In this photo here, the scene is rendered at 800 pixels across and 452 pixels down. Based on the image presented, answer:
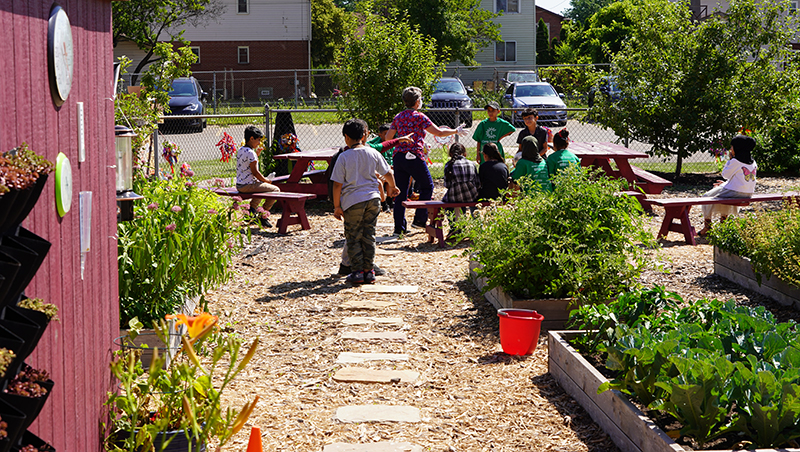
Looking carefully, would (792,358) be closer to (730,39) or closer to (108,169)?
(108,169)

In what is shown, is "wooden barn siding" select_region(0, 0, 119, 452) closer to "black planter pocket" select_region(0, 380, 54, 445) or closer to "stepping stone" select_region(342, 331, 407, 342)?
"black planter pocket" select_region(0, 380, 54, 445)

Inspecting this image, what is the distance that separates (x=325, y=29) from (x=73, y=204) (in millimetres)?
40854

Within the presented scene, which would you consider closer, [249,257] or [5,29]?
[5,29]

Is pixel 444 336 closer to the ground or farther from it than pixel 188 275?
closer to the ground

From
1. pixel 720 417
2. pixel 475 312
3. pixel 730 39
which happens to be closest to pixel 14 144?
pixel 720 417

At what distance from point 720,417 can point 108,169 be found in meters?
2.84

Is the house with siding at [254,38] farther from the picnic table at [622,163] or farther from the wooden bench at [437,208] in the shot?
the wooden bench at [437,208]

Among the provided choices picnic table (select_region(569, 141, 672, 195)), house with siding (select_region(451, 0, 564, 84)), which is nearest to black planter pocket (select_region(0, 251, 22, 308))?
picnic table (select_region(569, 141, 672, 195))

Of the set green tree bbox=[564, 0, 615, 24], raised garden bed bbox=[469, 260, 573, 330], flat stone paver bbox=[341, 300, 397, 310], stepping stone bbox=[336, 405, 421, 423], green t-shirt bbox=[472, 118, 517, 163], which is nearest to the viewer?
stepping stone bbox=[336, 405, 421, 423]

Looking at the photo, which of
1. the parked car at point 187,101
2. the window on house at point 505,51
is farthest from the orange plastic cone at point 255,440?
the window on house at point 505,51

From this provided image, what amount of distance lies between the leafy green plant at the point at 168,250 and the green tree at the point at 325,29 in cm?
3687

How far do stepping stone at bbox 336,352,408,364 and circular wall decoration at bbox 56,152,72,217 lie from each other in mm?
2663

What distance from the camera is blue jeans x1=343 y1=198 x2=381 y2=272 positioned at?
7246 millimetres

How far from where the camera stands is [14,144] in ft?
7.90
